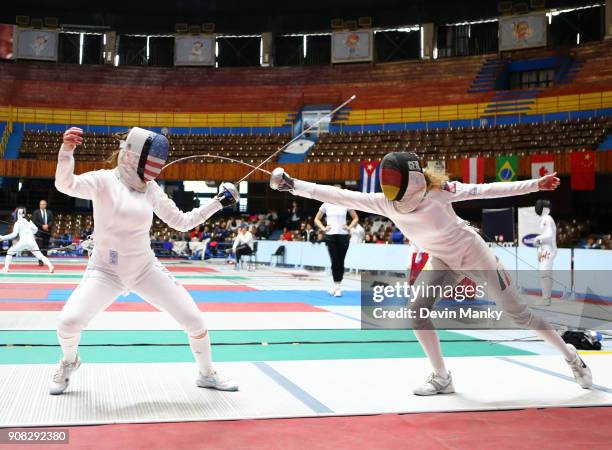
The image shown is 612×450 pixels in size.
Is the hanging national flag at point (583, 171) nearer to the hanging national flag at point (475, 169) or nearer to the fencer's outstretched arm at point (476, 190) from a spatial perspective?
the hanging national flag at point (475, 169)

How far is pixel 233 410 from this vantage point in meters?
2.81

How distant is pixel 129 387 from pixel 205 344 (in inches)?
17.9

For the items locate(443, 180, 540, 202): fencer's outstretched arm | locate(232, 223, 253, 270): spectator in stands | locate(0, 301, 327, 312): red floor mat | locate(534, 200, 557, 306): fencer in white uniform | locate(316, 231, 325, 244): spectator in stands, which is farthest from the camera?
locate(316, 231, 325, 244): spectator in stands

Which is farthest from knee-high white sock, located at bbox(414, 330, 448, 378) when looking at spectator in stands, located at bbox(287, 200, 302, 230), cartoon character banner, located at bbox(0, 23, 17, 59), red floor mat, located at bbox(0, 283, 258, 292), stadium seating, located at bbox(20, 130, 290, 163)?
cartoon character banner, located at bbox(0, 23, 17, 59)

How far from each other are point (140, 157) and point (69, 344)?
1.01 meters

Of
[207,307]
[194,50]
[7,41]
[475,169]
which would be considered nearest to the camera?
[207,307]

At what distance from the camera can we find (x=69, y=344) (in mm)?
3057

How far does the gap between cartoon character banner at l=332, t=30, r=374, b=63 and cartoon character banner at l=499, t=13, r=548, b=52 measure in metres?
5.85

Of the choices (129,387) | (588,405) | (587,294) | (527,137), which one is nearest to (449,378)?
(588,405)

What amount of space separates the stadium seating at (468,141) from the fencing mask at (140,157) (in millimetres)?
18690

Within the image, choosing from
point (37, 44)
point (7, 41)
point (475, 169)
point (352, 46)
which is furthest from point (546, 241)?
point (7, 41)

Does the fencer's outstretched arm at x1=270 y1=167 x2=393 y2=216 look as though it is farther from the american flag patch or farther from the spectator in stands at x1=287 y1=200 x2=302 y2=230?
the spectator in stands at x1=287 y1=200 x2=302 y2=230

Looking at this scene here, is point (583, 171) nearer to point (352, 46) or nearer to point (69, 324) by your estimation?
point (352, 46)

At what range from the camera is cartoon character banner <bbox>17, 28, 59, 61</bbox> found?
93.8 ft
